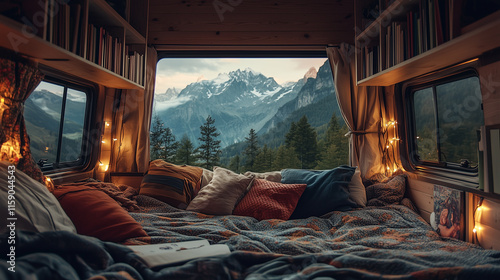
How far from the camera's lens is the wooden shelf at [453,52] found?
129cm

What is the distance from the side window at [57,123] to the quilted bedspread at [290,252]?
976 millimetres

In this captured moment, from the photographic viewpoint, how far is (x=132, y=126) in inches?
112

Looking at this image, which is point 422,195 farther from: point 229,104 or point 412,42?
point 229,104

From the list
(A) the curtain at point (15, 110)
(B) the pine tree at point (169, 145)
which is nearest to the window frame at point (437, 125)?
(B) the pine tree at point (169, 145)

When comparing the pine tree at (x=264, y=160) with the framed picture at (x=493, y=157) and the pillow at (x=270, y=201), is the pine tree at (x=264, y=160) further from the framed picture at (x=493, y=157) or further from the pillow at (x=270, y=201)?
the framed picture at (x=493, y=157)

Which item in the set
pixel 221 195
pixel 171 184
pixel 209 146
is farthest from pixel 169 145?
pixel 221 195

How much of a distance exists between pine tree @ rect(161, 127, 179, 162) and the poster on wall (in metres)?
2.50

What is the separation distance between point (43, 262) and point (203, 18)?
8.78 ft

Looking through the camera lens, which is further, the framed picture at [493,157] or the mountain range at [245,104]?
the mountain range at [245,104]

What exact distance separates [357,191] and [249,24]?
6.54ft

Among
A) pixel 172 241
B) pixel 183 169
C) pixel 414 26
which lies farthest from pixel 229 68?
pixel 172 241

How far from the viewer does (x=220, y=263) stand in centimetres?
101

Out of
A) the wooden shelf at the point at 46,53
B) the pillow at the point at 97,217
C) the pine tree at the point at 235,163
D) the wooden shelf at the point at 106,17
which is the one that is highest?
the wooden shelf at the point at 106,17

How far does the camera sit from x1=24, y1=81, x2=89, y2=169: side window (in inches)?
81.7
